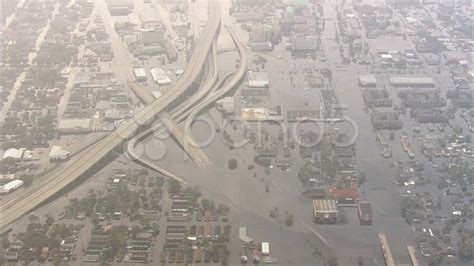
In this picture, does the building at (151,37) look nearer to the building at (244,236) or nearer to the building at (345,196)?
the building at (345,196)

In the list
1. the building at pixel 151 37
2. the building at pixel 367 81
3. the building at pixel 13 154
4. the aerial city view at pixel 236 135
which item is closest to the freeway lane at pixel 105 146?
the aerial city view at pixel 236 135

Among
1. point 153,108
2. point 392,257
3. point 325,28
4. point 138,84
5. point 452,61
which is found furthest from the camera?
point 325,28

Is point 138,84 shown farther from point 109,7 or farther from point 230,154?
point 109,7

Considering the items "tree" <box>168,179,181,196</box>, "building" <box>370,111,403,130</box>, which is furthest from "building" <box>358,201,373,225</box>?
"tree" <box>168,179,181,196</box>

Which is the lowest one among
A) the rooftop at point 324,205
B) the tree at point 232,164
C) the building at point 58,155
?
the rooftop at point 324,205

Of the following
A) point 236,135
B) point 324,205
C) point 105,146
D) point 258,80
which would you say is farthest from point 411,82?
point 105,146

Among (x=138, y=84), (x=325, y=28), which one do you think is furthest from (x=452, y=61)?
(x=138, y=84)
